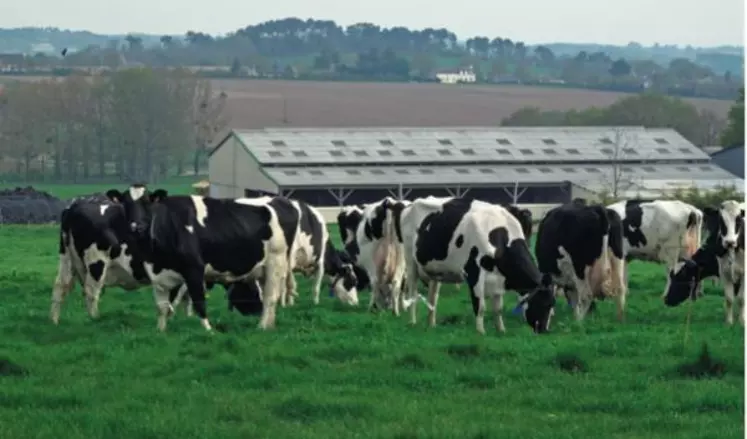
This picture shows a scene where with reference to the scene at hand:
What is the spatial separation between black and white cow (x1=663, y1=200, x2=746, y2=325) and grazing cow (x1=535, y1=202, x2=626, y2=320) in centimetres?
108

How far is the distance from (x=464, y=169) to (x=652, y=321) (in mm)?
50903

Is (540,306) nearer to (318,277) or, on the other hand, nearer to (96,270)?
(96,270)

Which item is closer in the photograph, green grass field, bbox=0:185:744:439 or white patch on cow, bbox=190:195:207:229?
green grass field, bbox=0:185:744:439

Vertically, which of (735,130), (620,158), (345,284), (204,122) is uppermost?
(345,284)

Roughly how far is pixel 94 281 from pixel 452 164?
52.1 meters

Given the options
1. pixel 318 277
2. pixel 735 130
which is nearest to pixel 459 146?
pixel 735 130

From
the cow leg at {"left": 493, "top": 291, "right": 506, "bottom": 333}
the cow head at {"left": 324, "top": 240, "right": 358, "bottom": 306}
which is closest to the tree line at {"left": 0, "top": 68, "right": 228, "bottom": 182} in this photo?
the cow head at {"left": 324, "top": 240, "right": 358, "bottom": 306}

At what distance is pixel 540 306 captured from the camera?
19828 millimetres

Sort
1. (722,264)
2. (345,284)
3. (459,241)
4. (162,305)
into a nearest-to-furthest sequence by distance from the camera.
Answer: (162,305), (459,241), (722,264), (345,284)

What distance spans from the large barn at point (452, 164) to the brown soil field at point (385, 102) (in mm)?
61787

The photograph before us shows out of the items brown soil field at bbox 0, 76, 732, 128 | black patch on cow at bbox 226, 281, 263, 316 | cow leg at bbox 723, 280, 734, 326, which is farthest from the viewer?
brown soil field at bbox 0, 76, 732, 128

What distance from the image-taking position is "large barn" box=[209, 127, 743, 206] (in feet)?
222

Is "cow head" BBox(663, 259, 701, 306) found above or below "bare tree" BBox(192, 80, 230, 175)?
above

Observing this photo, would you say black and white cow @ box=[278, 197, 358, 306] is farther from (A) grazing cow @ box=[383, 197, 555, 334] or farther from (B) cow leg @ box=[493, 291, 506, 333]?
(B) cow leg @ box=[493, 291, 506, 333]
